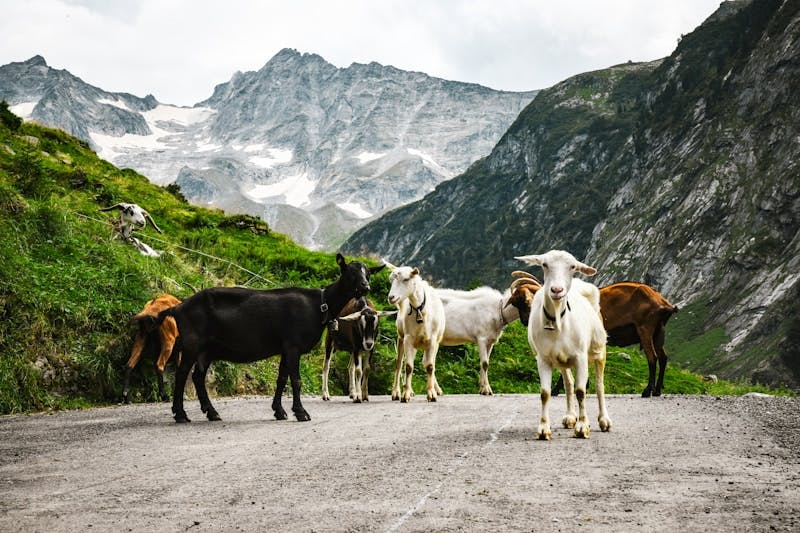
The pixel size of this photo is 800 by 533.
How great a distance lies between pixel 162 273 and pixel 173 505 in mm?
14209

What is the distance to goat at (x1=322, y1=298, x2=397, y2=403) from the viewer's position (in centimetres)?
1519

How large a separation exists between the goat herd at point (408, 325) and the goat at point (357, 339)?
3cm

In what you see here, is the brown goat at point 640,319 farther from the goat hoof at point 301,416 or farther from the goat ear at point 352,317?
the goat hoof at point 301,416

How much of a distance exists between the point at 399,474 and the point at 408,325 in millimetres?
8789

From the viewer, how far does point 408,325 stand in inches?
627

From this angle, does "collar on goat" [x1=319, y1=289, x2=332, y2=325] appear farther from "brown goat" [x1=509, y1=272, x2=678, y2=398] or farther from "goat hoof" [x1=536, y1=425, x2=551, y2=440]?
"brown goat" [x1=509, y1=272, x2=678, y2=398]

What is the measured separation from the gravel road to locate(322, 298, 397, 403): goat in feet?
11.2

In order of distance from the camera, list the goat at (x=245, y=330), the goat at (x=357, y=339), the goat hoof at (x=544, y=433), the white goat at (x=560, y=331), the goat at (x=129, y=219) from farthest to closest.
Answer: the goat at (x=129, y=219)
the goat at (x=357, y=339)
the goat at (x=245, y=330)
the white goat at (x=560, y=331)
the goat hoof at (x=544, y=433)

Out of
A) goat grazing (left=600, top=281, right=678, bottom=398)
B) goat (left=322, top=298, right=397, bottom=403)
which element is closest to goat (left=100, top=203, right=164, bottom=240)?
goat (left=322, top=298, right=397, bottom=403)

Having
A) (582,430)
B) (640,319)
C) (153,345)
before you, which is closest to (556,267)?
(582,430)

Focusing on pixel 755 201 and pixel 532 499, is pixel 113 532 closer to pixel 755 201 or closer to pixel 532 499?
pixel 532 499

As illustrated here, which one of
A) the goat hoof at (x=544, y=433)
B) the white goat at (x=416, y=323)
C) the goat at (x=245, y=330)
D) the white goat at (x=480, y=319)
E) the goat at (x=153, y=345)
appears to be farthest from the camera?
the white goat at (x=480, y=319)

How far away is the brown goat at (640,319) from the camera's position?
16469mm

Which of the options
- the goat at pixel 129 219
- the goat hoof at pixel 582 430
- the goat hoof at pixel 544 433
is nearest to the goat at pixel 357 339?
the goat hoof at pixel 544 433
